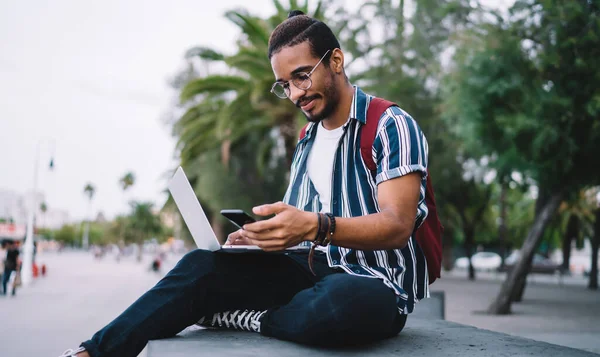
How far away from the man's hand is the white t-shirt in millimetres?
685

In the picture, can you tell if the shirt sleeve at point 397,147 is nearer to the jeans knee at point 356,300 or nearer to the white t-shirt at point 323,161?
the white t-shirt at point 323,161

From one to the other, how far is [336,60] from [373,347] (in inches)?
48.7

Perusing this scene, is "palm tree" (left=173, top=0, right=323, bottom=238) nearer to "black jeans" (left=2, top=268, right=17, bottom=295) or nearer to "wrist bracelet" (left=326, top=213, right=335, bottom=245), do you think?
"black jeans" (left=2, top=268, right=17, bottom=295)

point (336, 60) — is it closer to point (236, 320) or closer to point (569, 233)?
point (236, 320)

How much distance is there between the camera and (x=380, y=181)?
237 cm

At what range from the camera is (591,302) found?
17609 mm

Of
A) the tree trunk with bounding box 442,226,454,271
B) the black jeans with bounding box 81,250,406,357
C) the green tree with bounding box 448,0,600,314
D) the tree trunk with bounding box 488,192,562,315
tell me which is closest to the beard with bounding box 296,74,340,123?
the black jeans with bounding box 81,250,406,357

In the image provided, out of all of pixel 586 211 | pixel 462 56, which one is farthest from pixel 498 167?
pixel 586 211

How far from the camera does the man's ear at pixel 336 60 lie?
2732mm

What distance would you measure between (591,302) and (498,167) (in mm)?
7478

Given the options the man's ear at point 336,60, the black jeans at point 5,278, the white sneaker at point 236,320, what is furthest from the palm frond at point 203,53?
the white sneaker at point 236,320

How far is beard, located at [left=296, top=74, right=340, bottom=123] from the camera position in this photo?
2.73m

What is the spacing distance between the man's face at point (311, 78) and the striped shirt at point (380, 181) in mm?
123

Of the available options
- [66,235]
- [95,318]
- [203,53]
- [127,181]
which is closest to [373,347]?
[95,318]
